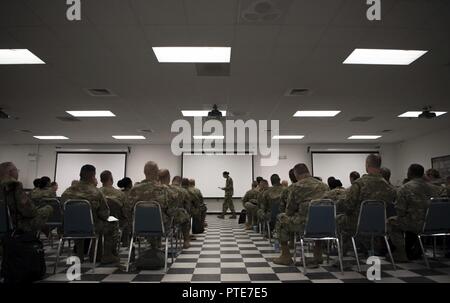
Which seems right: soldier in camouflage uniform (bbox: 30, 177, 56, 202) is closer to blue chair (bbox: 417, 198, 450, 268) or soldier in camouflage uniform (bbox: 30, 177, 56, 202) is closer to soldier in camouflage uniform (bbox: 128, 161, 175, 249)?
soldier in camouflage uniform (bbox: 128, 161, 175, 249)

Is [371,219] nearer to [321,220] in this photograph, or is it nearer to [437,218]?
[321,220]

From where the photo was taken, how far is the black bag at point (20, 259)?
276 centimetres

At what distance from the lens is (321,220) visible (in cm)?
324

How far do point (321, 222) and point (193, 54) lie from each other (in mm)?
2756

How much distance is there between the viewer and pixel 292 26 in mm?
3379

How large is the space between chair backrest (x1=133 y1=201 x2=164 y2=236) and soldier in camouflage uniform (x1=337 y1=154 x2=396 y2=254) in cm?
216

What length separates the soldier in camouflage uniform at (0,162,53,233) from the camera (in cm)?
294

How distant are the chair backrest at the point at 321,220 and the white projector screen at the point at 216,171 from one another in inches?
350

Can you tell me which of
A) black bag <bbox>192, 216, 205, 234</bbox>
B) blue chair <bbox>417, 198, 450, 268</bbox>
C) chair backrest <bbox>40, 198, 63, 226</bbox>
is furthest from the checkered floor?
black bag <bbox>192, 216, 205, 234</bbox>

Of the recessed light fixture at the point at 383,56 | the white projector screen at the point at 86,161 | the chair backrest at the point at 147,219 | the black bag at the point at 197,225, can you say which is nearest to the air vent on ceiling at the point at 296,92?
the recessed light fixture at the point at 383,56

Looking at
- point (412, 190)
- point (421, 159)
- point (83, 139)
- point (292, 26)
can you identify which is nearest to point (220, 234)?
point (412, 190)

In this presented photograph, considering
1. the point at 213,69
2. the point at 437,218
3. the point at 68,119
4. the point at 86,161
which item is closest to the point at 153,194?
the point at 213,69

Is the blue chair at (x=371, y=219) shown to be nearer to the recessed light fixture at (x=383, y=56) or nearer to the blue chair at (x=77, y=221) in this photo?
the recessed light fixture at (x=383, y=56)

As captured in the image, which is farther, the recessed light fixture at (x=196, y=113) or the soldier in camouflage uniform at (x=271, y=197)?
the recessed light fixture at (x=196, y=113)
